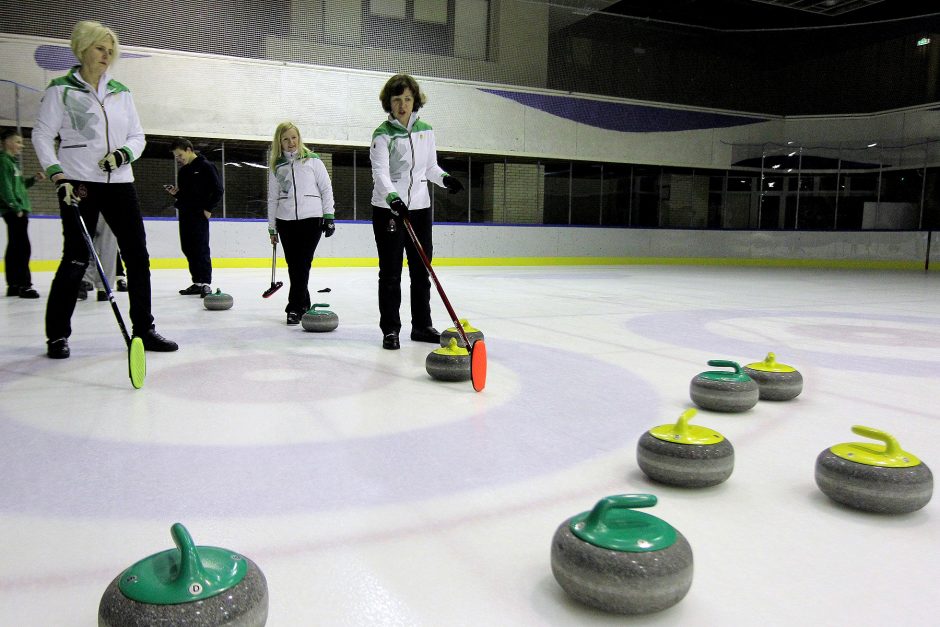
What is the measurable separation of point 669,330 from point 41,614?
387 cm

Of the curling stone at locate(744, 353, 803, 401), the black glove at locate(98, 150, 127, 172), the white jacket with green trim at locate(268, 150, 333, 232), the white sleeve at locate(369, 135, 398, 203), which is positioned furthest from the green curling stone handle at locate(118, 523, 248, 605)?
the white jacket with green trim at locate(268, 150, 333, 232)

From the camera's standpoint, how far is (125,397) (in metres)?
2.45

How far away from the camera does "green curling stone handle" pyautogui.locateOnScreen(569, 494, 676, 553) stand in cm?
104

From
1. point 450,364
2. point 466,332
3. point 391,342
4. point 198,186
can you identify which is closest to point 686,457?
point 450,364

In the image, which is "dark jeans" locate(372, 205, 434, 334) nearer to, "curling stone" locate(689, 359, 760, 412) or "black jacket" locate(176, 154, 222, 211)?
"curling stone" locate(689, 359, 760, 412)

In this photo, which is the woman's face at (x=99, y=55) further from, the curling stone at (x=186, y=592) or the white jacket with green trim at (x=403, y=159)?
the curling stone at (x=186, y=592)

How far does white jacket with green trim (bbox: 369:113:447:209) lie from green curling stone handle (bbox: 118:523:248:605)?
2.59m

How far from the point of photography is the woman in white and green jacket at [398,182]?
340cm

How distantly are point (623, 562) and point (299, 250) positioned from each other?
3.80 meters

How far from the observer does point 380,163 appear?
3.43 m

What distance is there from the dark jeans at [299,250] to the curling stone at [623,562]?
3.62 meters

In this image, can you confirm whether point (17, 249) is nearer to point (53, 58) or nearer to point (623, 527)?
point (53, 58)

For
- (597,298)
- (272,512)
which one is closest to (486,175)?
(597,298)

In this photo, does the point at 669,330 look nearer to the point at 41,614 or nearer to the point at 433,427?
the point at 433,427
